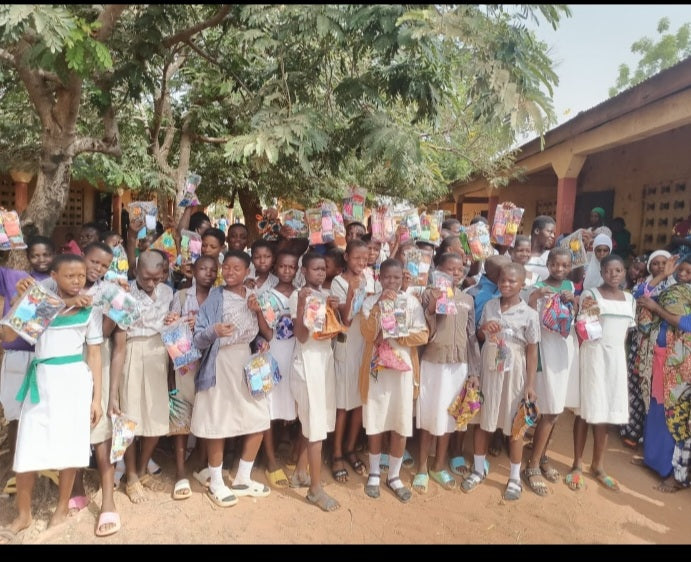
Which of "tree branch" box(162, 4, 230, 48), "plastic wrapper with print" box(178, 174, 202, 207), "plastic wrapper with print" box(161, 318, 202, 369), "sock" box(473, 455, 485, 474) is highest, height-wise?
"tree branch" box(162, 4, 230, 48)

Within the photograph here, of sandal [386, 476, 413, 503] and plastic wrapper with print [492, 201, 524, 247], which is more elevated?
plastic wrapper with print [492, 201, 524, 247]

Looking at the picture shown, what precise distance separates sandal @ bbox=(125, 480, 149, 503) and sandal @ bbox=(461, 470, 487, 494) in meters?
2.11

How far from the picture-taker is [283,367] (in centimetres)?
336

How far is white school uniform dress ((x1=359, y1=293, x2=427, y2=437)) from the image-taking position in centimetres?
323

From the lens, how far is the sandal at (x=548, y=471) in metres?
3.61

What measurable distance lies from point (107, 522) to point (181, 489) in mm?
482

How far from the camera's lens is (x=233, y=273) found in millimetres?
3100

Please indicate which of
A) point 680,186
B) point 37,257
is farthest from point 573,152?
point 37,257

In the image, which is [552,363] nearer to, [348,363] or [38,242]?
[348,363]

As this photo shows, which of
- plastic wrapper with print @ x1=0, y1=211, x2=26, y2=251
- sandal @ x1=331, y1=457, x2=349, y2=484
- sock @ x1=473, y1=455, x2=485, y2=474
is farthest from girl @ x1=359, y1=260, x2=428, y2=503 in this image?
plastic wrapper with print @ x1=0, y1=211, x2=26, y2=251

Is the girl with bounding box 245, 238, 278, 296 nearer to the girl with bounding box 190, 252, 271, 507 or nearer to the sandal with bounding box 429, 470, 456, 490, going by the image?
the girl with bounding box 190, 252, 271, 507

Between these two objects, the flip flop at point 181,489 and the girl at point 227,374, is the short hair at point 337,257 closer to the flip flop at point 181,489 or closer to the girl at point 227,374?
the girl at point 227,374

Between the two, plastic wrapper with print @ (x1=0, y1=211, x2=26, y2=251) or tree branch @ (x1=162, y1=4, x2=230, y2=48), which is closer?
plastic wrapper with print @ (x1=0, y1=211, x2=26, y2=251)

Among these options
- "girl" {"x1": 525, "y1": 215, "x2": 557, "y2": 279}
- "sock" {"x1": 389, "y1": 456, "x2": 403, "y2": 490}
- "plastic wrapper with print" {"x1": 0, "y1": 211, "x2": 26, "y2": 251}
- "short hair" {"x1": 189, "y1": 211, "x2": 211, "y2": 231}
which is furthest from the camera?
"short hair" {"x1": 189, "y1": 211, "x2": 211, "y2": 231}
